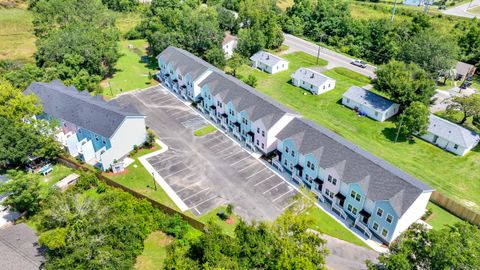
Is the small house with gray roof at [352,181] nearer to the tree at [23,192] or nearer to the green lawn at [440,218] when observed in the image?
A: the green lawn at [440,218]

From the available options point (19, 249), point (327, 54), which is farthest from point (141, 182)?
point (327, 54)

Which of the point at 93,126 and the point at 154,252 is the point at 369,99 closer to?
the point at 154,252

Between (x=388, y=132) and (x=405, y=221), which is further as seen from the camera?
(x=388, y=132)

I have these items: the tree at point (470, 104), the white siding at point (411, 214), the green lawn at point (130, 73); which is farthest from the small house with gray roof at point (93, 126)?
the tree at point (470, 104)

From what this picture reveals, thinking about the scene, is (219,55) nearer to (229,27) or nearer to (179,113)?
(179,113)

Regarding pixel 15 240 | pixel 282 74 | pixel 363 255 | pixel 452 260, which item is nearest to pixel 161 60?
pixel 282 74

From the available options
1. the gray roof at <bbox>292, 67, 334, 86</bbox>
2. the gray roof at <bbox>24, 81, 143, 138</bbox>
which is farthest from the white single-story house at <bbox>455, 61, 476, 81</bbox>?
the gray roof at <bbox>24, 81, 143, 138</bbox>
